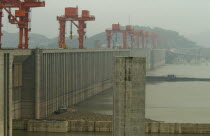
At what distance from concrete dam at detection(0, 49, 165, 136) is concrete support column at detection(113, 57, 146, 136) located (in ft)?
42.2

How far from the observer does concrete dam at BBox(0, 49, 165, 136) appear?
1427 inches

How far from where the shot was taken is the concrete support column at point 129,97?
26438 millimetres

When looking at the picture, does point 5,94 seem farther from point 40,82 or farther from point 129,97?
point 129,97

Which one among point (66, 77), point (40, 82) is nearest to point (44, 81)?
point (40, 82)

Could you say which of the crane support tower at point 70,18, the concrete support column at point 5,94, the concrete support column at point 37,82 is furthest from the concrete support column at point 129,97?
the crane support tower at point 70,18

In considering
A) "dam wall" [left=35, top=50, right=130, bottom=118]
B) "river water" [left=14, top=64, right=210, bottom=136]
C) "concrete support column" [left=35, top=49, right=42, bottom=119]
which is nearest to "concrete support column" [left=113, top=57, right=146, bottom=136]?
"river water" [left=14, top=64, right=210, bottom=136]

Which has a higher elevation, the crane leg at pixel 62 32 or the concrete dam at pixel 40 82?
the crane leg at pixel 62 32

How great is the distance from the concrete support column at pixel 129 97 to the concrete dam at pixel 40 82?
12.9 m

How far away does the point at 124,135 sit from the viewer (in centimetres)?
2652

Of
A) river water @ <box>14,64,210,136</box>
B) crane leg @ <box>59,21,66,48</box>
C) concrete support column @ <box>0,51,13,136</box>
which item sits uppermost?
crane leg @ <box>59,21,66,48</box>

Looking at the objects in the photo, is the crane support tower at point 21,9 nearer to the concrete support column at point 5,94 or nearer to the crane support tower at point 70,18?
the concrete support column at point 5,94

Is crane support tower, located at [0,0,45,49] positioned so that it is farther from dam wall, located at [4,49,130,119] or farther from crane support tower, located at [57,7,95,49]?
crane support tower, located at [57,7,95,49]

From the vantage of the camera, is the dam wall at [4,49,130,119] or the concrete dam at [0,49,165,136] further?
the dam wall at [4,49,130,119]

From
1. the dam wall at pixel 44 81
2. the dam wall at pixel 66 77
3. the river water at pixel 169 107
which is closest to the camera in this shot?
the dam wall at pixel 44 81
